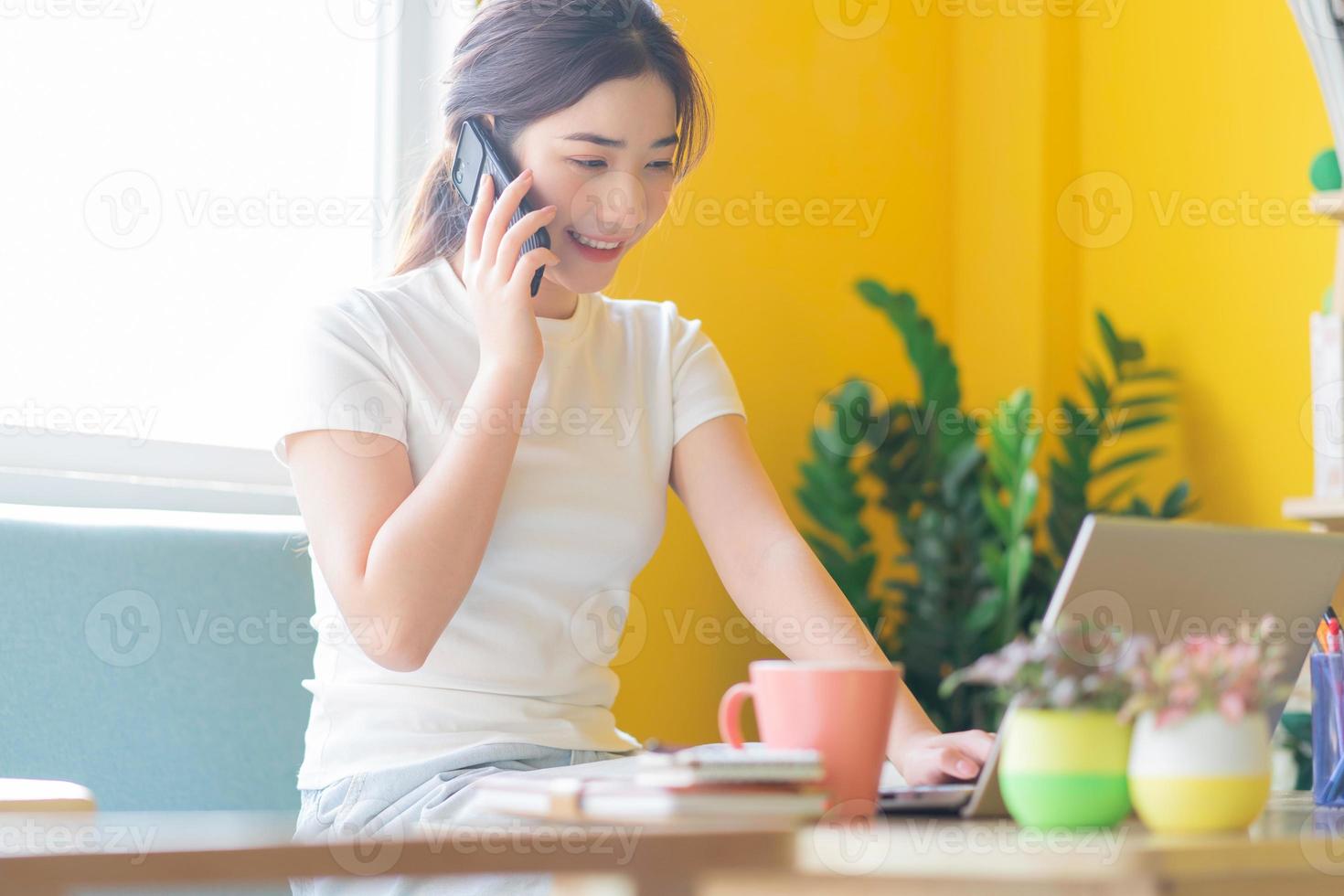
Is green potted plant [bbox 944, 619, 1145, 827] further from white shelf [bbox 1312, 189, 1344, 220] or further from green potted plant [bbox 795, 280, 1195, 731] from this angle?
green potted plant [bbox 795, 280, 1195, 731]

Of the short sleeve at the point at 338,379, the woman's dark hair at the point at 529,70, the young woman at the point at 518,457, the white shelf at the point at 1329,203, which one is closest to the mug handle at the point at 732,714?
the young woman at the point at 518,457

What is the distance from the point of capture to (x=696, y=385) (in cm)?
166

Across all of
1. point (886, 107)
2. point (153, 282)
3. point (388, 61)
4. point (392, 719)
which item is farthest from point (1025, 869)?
point (886, 107)

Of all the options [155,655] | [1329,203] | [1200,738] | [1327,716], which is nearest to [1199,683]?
[1200,738]

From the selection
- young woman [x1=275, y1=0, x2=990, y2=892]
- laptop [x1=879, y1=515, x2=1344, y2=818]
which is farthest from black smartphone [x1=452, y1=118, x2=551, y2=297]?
laptop [x1=879, y1=515, x2=1344, y2=818]

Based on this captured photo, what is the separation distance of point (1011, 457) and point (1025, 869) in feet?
6.48

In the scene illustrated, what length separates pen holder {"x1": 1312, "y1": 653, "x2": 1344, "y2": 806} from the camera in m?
1.12

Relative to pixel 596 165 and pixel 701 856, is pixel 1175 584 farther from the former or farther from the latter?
pixel 596 165

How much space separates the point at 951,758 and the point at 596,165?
2.40 feet

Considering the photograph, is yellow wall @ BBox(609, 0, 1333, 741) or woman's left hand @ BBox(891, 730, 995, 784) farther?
yellow wall @ BBox(609, 0, 1333, 741)

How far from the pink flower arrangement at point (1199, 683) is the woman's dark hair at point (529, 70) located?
0.92m

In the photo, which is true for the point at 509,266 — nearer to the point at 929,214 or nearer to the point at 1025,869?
the point at 1025,869

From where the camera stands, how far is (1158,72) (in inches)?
114

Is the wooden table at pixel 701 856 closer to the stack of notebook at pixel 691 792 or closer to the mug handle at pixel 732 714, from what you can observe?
the stack of notebook at pixel 691 792
